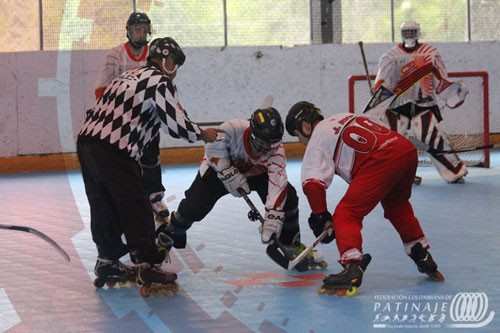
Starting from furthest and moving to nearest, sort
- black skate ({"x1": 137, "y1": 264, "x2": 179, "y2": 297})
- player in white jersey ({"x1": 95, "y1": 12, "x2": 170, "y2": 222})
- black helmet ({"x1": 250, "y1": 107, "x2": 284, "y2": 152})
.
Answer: player in white jersey ({"x1": 95, "y1": 12, "x2": 170, "y2": 222}) → black helmet ({"x1": 250, "y1": 107, "x2": 284, "y2": 152}) → black skate ({"x1": 137, "y1": 264, "x2": 179, "y2": 297})

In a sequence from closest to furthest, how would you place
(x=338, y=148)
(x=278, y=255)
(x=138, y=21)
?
(x=338, y=148), (x=278, y=255), (x=138, y=21)

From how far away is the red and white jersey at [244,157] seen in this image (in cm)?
480

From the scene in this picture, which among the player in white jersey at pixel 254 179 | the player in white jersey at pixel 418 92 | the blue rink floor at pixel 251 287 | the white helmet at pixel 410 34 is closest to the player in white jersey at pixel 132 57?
the blue rink floor at pixel 251 287

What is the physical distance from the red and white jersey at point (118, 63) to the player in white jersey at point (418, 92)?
2932mm

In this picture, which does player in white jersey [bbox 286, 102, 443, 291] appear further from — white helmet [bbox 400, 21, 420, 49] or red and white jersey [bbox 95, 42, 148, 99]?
white helmet [bbox 400, 21, 420, 49]

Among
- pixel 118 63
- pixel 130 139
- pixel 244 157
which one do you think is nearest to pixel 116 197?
pixel 130 139

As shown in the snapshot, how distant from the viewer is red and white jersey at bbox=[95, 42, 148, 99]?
6570 millimetres

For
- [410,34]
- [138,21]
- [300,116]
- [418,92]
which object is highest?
[138,21]

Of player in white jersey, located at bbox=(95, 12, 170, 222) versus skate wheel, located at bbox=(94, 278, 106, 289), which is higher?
player in white jersey, located at bbox=(95, 12, 170, 222)

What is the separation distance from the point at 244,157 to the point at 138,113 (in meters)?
0.77

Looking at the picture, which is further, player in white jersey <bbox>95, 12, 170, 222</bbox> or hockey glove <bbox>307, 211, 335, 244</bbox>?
player in white jersey <bbox>95, 12, 170, 222</bbox>

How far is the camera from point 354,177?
4.41m

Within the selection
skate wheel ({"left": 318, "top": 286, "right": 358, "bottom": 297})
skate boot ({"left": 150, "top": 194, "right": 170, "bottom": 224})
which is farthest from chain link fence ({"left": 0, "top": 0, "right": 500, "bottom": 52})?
skate wheel ({"left": 318, "top": 286, "right": 358, "bottom": 297})

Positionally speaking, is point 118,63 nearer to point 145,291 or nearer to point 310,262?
point 310,262
